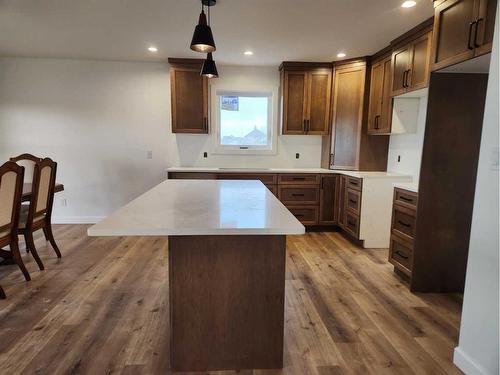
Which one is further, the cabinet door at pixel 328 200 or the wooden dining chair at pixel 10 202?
the cabinet door at pixel 328 200

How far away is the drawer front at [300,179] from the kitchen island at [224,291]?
2579 mm

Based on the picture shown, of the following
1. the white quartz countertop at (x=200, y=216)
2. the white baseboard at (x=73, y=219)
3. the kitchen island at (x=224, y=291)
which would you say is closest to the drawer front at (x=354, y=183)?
the white quartz countertop at (x=200, y=216)

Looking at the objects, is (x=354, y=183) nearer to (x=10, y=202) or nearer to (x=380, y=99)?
(x=380, y=99)

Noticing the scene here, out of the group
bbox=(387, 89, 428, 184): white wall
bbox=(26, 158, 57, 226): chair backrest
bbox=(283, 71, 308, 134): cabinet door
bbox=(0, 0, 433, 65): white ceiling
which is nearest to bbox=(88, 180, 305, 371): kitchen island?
bbox=(26, 158, 57, 226): chair backrest

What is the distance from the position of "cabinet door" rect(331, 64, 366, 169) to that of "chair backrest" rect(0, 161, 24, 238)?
3.64m

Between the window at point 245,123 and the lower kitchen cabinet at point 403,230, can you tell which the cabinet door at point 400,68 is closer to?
the lower kitchen cabinet at point 403,230

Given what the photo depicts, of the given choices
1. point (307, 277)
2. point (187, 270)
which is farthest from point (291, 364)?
point (307, 277)

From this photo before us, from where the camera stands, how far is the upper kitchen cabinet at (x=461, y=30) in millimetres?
1804

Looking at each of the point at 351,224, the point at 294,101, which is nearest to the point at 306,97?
the point at 294,101

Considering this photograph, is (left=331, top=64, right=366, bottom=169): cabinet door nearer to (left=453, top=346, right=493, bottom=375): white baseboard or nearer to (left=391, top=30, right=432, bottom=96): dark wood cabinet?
(left=391, top=30, right=432, bottom=96): dark wood cabinet

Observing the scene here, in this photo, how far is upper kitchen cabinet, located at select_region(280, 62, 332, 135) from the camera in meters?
4.27

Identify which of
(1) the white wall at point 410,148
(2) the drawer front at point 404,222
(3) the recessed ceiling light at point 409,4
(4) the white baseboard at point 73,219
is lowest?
(4) the white baseboard at point 73,219

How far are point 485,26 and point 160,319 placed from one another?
2799mm

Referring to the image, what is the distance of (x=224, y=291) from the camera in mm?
1567
